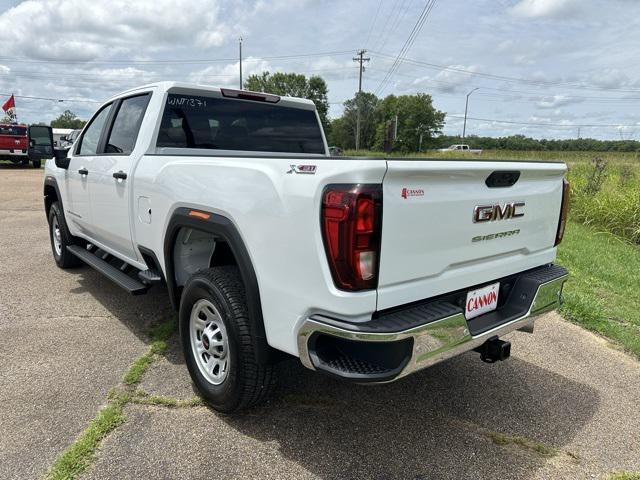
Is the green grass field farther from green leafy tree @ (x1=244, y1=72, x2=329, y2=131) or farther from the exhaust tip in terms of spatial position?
green leafy tree @ (x1=244, y1=72, x2=329, y2=131)

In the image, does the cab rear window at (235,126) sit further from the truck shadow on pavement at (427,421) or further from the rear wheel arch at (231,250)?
the truck shadow on pavement at (427,421)

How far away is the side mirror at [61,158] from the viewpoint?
5.07 metres

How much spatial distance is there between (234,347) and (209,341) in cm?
36

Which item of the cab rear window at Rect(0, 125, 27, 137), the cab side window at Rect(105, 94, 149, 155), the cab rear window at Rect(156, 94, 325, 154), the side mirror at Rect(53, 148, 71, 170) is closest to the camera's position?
the cab rear window at Rect(156, 94, 325, 154)

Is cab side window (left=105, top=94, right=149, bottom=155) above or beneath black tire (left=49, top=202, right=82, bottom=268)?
above

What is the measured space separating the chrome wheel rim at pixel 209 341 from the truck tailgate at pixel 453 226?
1122 mm

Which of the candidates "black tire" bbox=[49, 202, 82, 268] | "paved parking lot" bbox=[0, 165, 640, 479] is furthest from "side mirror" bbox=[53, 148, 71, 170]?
"paved parking lot" bbox=[0, 165, 640, 479]

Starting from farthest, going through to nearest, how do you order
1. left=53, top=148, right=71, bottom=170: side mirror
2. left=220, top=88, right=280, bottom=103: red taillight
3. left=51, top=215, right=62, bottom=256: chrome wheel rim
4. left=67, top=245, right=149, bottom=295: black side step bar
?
left=51, top=215, right=62, bottom=256: chrome wheel rim
left=53, top=148, right=71, bottom=170: side mirror
left=220, top=88, right=280, bottom=103: red taillight
left=67, top=245, right=149, bottom=295: black side step bar

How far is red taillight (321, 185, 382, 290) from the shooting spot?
6.66 ft

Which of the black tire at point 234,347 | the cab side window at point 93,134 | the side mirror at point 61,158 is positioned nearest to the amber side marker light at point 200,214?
the black tire at point 234,347

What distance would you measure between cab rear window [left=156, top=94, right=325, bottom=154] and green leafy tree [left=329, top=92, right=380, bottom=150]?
82.8 m

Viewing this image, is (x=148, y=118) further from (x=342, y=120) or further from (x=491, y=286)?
(x=342, y=120)

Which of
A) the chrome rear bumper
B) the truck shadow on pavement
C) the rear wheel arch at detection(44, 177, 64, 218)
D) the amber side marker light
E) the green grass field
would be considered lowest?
the truck shadow on pavement

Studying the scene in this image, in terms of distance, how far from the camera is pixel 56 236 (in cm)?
611
